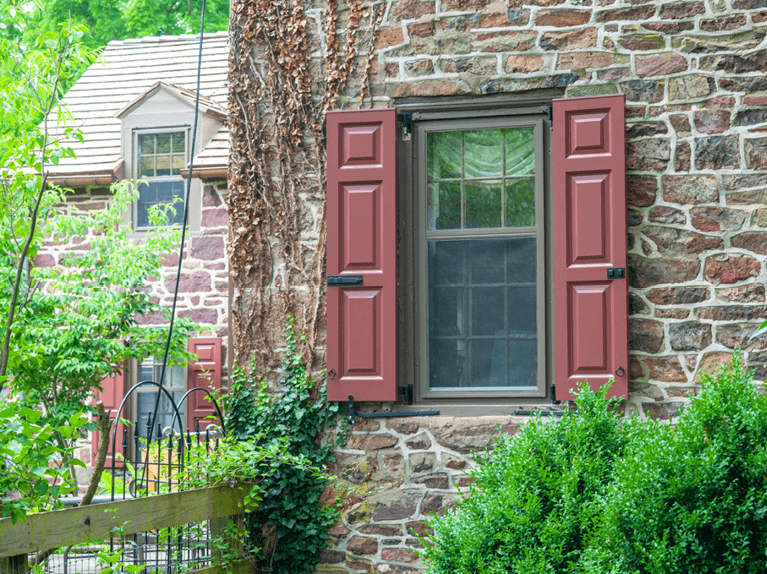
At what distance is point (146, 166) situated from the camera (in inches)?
372

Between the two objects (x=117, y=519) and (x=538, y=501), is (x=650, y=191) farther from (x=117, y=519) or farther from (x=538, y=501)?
(x=117, y=519)

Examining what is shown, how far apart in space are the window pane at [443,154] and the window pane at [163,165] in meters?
5.45

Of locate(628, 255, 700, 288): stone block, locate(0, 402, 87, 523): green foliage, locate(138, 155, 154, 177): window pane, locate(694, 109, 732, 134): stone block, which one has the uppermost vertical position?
locate(138, 155, 154, 177): window pane

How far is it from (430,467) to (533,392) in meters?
0.79

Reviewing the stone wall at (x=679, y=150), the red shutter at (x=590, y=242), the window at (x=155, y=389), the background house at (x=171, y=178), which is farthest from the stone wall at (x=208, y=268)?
the red shutter at (x=590, y=242)

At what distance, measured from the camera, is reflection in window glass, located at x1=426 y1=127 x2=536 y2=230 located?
4.81m

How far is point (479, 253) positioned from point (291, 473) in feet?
6.03

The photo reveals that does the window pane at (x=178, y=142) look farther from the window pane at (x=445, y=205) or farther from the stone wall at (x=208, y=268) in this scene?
the window pane at (x=445, y=205)

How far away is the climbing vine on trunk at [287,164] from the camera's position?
4.91 metres

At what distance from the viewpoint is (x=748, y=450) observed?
220cm

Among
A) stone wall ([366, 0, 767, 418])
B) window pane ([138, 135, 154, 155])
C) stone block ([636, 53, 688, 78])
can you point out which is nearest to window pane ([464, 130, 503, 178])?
stone wall ([366, 0, 767, 418])

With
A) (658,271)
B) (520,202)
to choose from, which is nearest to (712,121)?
(658,271)

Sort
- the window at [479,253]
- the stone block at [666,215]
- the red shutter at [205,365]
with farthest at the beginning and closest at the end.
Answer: the red shutter at [205,365], the window at [479,253], the stone block at [666,215]

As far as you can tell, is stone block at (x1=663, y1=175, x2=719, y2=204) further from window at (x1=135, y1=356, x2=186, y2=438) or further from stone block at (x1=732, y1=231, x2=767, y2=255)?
window at (x1=135, y1=356, x2=186, y2=438)
